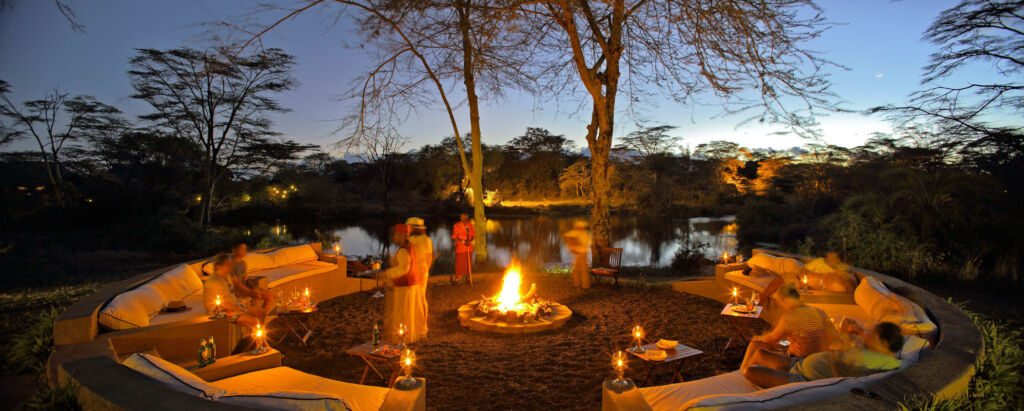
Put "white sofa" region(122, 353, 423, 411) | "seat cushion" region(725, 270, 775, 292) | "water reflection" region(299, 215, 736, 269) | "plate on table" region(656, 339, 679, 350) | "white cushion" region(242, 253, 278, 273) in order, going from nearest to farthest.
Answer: "white sofa" region(122, 353, 423, 411) < "plate on table" region(656, 339, 679, 350) < "seat cushion" region(725, 270, 775, 292) < "white cushion" region(242, 253, 278, 273) < "water reflection" region(299, 215, 736, 269)

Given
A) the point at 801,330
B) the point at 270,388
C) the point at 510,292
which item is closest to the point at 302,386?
the point at 270,388

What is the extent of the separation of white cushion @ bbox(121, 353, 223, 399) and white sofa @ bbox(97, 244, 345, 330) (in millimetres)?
1691

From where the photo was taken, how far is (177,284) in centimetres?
588

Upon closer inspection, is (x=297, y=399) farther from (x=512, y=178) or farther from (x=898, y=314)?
(x=512, y=178)

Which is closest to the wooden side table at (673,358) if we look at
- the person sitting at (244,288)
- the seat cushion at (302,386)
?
the seat cushion at (302,386)

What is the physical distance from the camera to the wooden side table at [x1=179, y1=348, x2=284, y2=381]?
12.0 ft

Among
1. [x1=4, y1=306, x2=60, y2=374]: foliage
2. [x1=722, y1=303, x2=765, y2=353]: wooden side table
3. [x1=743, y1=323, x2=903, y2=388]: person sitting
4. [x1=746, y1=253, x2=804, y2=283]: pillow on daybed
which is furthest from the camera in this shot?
[x1=746, y1=253, x2=804, y2=283]: pillow on daybed

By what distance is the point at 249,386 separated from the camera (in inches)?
137

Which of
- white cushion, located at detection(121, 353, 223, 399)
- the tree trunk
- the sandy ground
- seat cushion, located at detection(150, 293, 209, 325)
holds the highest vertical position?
the tree trunk

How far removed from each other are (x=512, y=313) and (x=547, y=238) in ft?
64.3

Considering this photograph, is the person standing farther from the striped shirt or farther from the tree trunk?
the striped shirt

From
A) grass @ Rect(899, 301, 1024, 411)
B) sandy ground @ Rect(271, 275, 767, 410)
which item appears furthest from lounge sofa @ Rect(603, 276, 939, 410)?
sandy ground @ Rect(271, 275, 767, 410)

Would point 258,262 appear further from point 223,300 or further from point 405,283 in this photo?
point 405,283

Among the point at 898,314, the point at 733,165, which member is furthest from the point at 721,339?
the point at 733,165
